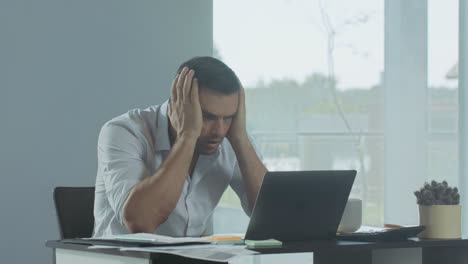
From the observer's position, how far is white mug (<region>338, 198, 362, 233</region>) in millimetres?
2061

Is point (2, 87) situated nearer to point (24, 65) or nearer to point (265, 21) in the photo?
point (24, 65)

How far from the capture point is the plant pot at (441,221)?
2039 millimetres

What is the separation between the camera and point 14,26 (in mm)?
3348

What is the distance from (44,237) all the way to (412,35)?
74.2 inches

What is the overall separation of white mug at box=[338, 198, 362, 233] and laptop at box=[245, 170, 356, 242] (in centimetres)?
13

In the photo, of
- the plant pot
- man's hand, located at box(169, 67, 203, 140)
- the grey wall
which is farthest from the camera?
the grey wall

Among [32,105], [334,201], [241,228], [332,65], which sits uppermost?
[332,65]

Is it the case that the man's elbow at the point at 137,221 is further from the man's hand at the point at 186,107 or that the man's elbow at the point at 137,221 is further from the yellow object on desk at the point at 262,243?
the yellow object on desk at the point at 262,243

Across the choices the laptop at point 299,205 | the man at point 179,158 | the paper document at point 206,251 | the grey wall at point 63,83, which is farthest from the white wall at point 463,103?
the paper document at point 206,251

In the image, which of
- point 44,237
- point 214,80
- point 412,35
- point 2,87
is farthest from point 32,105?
point 412,35

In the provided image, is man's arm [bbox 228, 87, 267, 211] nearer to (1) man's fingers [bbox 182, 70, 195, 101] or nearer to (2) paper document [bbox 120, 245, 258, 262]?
(1) man's fingers [bbox 182, 70, 195, 101]

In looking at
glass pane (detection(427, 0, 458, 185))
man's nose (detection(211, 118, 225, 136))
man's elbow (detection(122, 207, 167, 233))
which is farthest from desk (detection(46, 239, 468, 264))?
glass pane (detection(427, 0, 458, 185))

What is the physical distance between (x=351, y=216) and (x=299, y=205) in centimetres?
27

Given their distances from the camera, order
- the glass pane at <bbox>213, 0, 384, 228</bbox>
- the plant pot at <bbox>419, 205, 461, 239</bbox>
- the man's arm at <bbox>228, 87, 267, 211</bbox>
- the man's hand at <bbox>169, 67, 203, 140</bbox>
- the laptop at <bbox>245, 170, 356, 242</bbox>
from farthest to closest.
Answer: the glass pane at <bbox>213, 0, 384, 228</bbox> → the man's arm at <bbox>228, 87, 267, 211</bbox> → the man's hand at <bbox>169, 67, 203, 140</bbox> → the plant pot at <bbox>419, 205, 461, 239</bbox> → the laptop at <bbox>245, 170, 356, 242</bbox>
